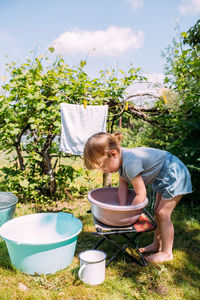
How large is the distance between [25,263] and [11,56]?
2618mm

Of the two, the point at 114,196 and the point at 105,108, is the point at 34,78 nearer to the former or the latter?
the point at 105,108

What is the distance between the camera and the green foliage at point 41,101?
3.01 m

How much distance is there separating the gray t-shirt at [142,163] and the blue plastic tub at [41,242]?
0.64m

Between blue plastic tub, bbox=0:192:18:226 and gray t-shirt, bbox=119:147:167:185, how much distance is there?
3.95ft

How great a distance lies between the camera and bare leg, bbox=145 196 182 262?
2027 mm

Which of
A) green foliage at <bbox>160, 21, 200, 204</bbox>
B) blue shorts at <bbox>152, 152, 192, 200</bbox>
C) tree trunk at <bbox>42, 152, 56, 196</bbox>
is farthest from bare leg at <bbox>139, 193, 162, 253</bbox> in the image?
tree trunk at <bbox>42, 152, 56, 196</bbox>

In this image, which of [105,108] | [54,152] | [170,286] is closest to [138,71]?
[105,108]

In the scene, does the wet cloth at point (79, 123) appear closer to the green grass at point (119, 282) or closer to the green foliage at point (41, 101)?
the green foliage at point (41, 101)

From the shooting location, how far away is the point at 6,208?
7.66 ft

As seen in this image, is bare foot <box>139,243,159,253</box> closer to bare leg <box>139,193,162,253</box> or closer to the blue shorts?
bare leg <box>139,193,162,253</box>

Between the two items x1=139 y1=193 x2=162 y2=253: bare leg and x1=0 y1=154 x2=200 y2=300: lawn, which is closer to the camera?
x1=0 y1=154 x2=200 y2=300: lawn

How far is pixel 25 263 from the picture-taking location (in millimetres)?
1820

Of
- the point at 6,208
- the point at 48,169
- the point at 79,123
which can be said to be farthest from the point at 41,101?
the point at 6,208

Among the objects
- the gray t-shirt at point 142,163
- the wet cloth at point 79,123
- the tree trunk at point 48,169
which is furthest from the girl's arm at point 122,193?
the tree trunk at point 48,169
